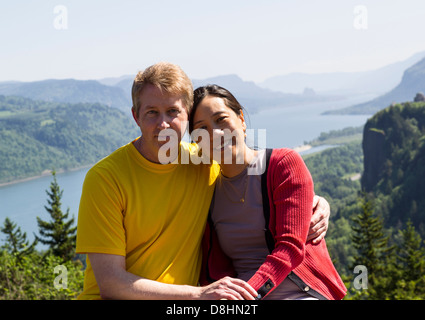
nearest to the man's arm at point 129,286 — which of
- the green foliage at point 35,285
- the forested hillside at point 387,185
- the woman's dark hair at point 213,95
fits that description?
the woman's dark hair at point 213,95

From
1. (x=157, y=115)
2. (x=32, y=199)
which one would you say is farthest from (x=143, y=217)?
(x=32, y=199)

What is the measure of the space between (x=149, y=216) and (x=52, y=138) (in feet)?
543

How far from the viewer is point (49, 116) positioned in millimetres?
181375

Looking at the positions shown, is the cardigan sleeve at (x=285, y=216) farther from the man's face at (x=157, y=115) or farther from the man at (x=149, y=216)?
the man's face at (x=157, y=115)

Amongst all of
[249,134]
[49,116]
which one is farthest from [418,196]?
[49,116]

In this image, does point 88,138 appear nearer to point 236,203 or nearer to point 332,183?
point 332,183

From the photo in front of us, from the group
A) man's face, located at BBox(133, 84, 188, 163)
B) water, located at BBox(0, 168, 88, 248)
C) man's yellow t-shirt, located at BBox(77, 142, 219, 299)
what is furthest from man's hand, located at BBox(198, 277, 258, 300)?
water, located at BBox(0, 168, 88, 248)

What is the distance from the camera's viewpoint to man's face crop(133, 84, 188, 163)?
231 cm

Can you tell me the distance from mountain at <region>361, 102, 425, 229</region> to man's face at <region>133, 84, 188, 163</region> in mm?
65693

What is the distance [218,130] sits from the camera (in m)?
2.40

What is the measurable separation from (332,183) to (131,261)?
3907 inches

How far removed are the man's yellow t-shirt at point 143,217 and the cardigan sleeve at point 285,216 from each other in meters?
0.44

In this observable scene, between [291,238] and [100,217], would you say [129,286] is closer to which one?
[100,217]

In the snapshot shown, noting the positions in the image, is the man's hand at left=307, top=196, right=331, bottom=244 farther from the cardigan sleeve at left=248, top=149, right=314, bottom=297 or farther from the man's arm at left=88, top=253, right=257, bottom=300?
the man's arm at left=88, top=253, right=257, bottom=300
